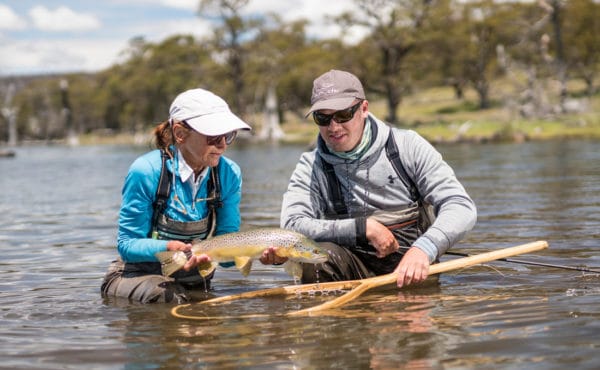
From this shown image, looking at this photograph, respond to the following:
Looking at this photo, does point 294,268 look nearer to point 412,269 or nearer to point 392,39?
point 412,269

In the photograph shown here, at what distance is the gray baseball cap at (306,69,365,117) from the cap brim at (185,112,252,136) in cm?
56

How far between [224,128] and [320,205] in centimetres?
124

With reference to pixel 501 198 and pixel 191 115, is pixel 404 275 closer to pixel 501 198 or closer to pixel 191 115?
pixel 191 115

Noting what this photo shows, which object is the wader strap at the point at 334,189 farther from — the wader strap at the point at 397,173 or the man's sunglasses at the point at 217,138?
the man's sunglasses at the point at 217,138

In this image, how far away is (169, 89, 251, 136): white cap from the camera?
5902 mm

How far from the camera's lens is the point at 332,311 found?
6.02 meters

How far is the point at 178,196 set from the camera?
6.32 metres

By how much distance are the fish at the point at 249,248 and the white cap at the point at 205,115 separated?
2.48ft

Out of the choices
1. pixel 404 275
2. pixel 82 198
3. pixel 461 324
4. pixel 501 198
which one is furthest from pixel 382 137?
pixel 82 198

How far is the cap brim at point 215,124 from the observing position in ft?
19.3

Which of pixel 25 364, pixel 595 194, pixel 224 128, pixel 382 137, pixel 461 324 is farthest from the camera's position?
pixel 595 194

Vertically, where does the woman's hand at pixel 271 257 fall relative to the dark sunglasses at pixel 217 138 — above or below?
below

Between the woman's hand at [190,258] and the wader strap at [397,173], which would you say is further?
the wader strap at [397,173]

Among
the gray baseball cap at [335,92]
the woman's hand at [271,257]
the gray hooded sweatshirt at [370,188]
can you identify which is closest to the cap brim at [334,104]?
the gray baseball cap at [335,92]
